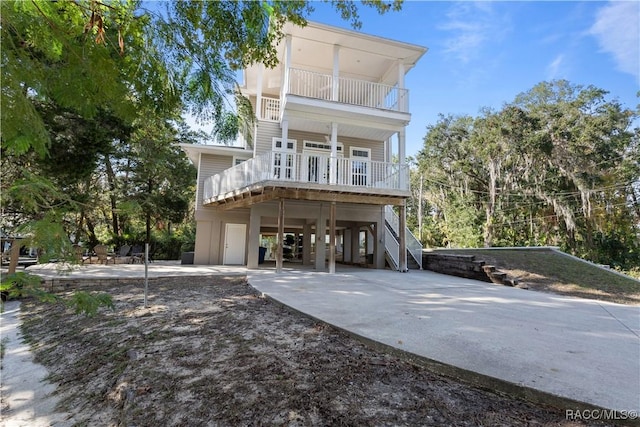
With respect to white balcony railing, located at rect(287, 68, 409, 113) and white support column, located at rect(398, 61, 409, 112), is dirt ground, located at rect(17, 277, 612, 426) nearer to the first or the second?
Answer: white balcony railing, located at rect(287, 68, 409, 113)

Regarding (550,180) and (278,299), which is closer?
(278,299)

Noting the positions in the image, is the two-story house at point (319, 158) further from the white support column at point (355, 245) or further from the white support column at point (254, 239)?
the white support column at point (355, 245)

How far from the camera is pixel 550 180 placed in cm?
1931

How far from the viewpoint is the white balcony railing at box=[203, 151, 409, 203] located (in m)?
9.48

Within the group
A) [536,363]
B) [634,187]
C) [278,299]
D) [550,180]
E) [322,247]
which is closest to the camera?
[536,363]

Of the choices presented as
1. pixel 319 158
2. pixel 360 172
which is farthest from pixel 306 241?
pixel 319 158

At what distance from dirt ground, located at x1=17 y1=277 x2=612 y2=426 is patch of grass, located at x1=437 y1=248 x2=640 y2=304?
7.01 meters

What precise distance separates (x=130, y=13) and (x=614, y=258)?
25.2 metres

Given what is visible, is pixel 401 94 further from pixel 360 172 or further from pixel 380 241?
pixel 380 241

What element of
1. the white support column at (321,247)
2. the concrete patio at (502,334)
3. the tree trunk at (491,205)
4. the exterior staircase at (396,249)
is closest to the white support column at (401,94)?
the exterior staircase at (396,249)

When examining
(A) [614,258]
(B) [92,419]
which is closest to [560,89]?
(A) [614,258]

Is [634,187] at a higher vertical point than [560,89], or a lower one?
lower

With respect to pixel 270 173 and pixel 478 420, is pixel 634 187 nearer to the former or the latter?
pixel 270 173

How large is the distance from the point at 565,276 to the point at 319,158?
765 cm
